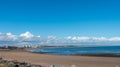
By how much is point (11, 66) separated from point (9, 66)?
0.65 feet

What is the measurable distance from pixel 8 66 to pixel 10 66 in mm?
155

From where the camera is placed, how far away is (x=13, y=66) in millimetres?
17891

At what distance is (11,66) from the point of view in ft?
58.2

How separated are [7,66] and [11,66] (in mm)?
374

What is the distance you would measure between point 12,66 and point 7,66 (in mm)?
445

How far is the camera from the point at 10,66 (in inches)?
694

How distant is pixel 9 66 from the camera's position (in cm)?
1758

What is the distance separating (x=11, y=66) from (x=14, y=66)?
0.26m

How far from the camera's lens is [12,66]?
17.8 m

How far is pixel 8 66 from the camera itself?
690 inches

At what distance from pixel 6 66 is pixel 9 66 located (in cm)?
19

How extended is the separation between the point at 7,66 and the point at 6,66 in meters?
0.11

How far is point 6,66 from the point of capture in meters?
17.5
